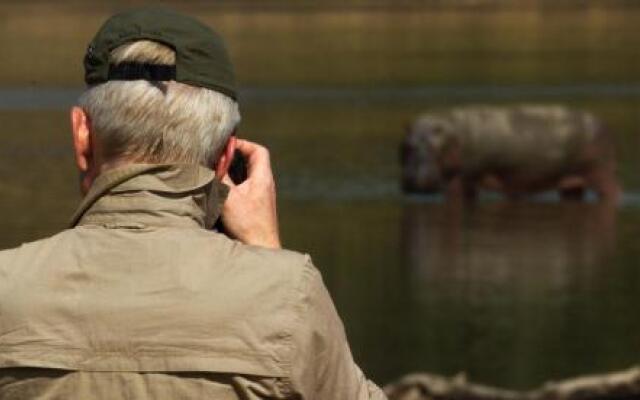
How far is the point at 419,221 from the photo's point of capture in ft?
72.7

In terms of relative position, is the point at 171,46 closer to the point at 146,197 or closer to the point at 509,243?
the point at 146,197

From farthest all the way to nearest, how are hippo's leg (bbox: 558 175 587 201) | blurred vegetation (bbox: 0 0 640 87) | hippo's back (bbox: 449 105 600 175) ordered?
blurred vegetation (bbox: 0 0 640 87) → hippo's leg (bbox: 558 175 587 201) → hippo's back (bbox: 449 105 600 175)

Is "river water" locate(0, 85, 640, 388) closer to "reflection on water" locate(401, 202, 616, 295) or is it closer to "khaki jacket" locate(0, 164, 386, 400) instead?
"reflection on water" locate(401, 202, 616, 295)

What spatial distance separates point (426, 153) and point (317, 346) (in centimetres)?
2162

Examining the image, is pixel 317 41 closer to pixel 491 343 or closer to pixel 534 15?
pixel 534 15

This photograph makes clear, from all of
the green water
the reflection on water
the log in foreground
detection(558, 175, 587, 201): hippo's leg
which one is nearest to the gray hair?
the log in foreground

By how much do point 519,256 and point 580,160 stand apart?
5.92m

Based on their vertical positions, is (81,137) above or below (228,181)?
above

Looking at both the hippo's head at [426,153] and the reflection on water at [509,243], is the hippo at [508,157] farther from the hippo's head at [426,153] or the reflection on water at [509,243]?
the reflection on water at [509,243]

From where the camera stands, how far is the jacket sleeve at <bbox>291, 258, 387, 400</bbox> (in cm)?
292

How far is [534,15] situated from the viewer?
110 meters

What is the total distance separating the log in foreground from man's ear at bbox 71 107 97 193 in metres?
6.29

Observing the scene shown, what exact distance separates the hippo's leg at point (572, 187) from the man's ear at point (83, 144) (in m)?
21.4

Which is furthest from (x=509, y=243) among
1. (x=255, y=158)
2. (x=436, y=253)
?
(x=255, y=158)
